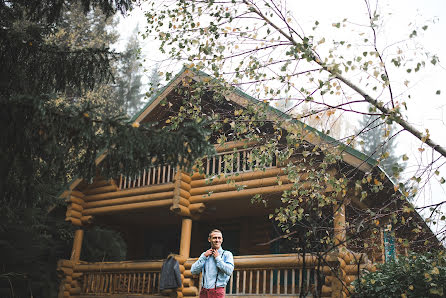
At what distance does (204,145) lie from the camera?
490 cm

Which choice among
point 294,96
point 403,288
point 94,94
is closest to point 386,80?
point 294,96

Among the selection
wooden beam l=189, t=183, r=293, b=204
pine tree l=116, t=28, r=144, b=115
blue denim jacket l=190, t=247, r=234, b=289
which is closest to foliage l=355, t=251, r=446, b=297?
blue denim jacket l=190, t=247, r=234, b=289

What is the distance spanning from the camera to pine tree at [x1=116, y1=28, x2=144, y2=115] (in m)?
32.3

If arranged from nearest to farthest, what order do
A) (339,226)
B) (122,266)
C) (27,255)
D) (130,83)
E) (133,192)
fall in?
(339,226) < (122,266) < (133,192) < (27,255) < (130,83)

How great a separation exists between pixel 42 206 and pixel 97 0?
7.96 metres

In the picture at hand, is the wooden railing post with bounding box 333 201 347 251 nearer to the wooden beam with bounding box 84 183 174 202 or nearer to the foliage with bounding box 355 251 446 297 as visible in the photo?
the foliage with bounding box 355 251 446 297

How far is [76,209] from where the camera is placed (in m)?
13.0

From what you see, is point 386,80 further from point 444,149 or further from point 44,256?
point 44,256

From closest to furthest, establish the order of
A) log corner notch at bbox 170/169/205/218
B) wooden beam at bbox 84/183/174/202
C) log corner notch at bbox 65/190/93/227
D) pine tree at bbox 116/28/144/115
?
log corner notch at bbox 170/169/205/218 < wooden beam at bbox 84/183/174/202 < log corner notch at bbox 65/190/93/227 < pine tree at bbox 116/28/144/115

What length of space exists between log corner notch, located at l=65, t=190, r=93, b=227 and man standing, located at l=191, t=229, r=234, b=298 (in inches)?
293

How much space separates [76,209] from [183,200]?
3909 mm

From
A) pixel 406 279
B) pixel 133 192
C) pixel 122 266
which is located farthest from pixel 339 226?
pixel 122 266

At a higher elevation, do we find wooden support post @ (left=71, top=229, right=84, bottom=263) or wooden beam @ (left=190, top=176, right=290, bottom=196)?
wooden beam @ (left=190, top=176, right=290, bottom=196)

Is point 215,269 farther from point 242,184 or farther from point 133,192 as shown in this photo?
point 133,192
